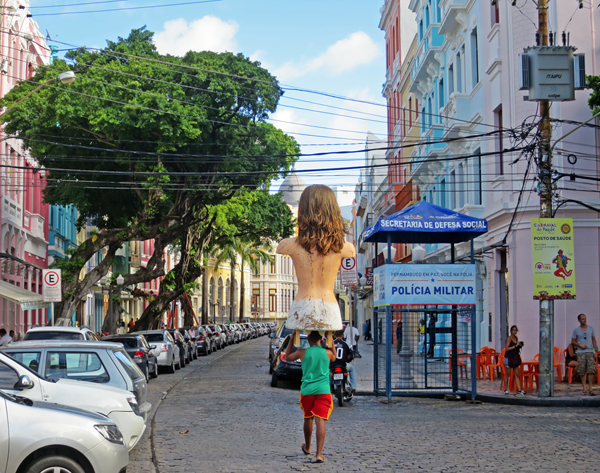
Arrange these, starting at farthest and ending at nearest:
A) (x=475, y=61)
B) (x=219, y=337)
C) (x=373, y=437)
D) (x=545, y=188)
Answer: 1. (x=219, y=337)
2. (x=475, y=61)
3. (x=545, y=188)
4. (x=373, y=437)

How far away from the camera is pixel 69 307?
110 feet

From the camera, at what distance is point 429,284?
17047 millimetres

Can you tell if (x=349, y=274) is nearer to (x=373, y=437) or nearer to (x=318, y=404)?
(x=373, y=437)

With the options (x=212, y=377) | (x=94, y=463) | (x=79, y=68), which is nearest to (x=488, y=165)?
(x=212, y=377)

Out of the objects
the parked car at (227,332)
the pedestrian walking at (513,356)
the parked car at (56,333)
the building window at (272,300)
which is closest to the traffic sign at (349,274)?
the pedestrian walking at (513,356)

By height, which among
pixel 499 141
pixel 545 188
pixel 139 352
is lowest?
pixel 139 352

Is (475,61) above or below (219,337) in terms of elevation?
above

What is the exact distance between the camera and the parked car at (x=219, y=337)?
49.6 meters

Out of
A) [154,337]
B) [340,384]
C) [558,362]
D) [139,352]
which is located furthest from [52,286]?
[558,362]

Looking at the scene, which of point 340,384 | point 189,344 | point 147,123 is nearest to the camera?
point 340,384

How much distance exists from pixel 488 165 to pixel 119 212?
57.1 feet

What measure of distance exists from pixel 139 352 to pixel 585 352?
11159mm

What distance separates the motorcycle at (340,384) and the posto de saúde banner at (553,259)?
452cm

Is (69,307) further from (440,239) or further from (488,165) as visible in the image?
(440,239)
